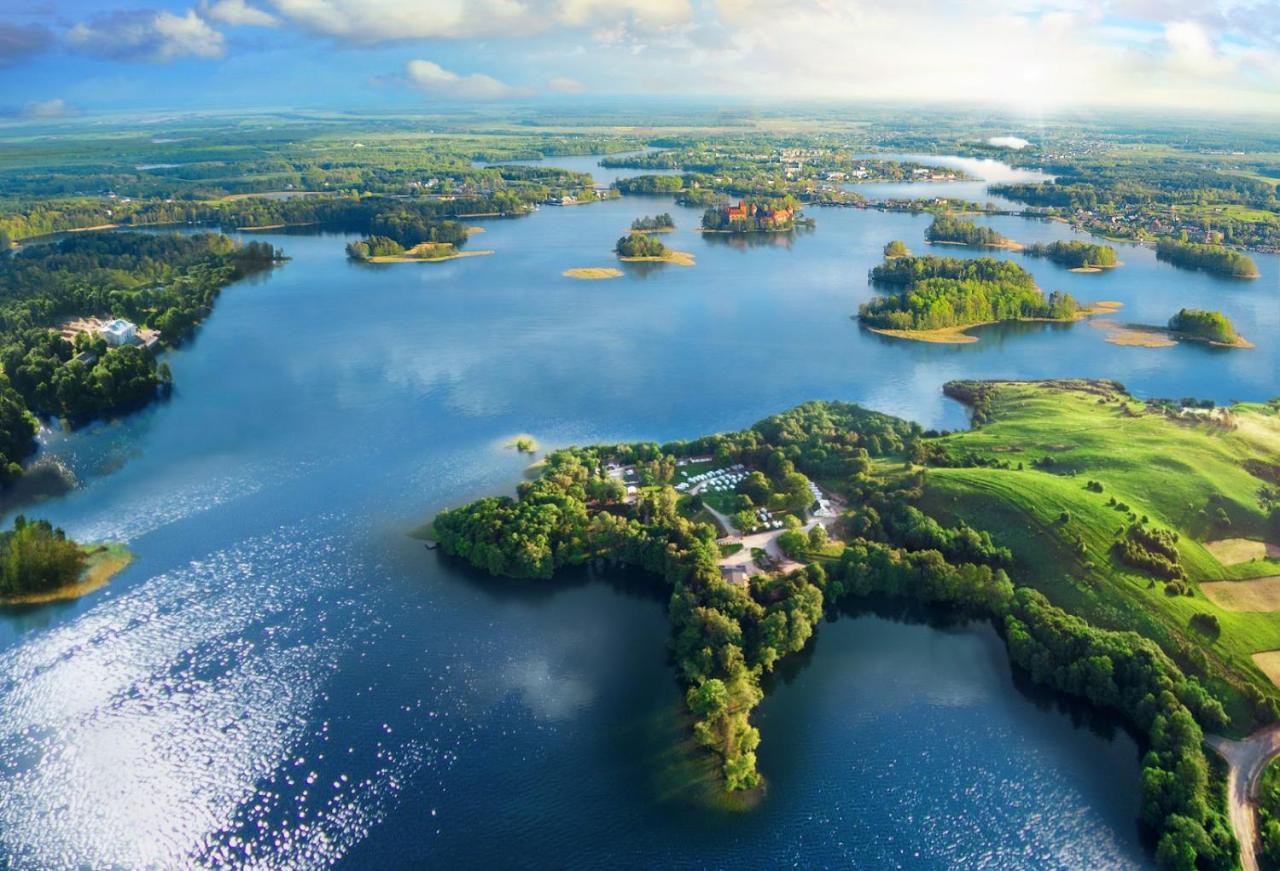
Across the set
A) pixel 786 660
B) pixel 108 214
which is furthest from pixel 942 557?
pixel 108 214

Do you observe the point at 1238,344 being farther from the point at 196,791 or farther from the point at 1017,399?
the point at 196,791

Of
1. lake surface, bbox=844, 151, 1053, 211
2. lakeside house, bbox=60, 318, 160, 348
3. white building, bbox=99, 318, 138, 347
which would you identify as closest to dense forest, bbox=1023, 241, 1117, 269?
lake surface, bbox=844, 151, 1053, 211

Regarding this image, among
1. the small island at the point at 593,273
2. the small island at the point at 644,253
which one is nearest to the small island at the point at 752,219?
the small island at the point at 644,253

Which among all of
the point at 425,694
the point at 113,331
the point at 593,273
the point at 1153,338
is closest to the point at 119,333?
the point at 113,331

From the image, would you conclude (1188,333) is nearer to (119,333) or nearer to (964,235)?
(964,235)

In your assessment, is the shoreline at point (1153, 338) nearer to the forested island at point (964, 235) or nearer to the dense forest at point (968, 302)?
the dense forest at point (968, 302)

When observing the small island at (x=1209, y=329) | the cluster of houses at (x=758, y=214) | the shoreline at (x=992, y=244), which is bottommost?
the small island at (x=1209, y=329)

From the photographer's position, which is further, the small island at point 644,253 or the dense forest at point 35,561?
the small island at point 644,253
